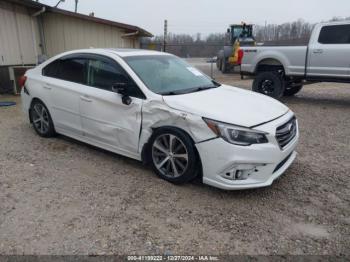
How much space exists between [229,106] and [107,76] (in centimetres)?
178

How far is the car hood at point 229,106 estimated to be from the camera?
356 centimetres

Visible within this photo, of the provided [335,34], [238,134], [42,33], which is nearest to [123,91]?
[238,134]

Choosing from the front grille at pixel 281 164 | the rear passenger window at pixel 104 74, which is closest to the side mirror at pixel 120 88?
the rear passenger window at pixel 104 74

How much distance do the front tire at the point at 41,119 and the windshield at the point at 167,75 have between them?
193cm

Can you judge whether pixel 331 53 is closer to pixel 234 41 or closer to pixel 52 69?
pixel 52 69

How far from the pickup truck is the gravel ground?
436cm

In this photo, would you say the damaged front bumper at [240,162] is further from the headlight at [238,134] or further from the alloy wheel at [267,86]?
the alloy wheel at [267,86]

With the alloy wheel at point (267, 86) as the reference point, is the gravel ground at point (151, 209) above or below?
below

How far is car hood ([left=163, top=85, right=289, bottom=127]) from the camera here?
11.7ft

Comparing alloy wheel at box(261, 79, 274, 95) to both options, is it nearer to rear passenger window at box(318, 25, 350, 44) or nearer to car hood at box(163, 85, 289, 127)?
rear passenger window at box(318, 25, 350, 44)

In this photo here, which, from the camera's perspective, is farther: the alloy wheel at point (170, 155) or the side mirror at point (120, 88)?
the side mirror at point (120, 88)

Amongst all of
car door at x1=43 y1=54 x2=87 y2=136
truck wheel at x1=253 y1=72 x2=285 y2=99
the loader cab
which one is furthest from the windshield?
the loader cab

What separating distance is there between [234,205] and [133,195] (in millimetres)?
1129

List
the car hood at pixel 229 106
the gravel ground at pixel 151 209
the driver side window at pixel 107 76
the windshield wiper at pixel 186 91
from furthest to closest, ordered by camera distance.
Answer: the driver side window at pixel 107 76
the windshield wiper at pixel 186 91
the car hood at pixel 229 106
the gravel ground at pixel 151 209
